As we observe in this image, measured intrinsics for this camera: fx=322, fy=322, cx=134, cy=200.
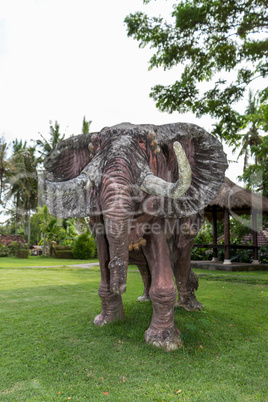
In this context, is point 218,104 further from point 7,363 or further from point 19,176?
point 19,176

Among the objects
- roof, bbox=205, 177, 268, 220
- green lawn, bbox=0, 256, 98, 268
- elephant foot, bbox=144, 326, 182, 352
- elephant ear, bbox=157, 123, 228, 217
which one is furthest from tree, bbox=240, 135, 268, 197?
elephant foot, bbox=144, 326, 182, 352

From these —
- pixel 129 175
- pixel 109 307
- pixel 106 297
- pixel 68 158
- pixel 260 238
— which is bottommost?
pixel 109 307

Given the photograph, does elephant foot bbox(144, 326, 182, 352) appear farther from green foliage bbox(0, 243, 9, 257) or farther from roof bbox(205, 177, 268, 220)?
green foliage bbox(0, 243, 9, 257)

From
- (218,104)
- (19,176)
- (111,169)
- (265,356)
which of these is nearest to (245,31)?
(218,104)

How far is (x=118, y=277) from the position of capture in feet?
8.84

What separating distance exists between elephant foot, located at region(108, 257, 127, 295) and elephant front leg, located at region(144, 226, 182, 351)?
1.65 feet

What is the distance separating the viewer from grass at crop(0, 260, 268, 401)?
7.21ft

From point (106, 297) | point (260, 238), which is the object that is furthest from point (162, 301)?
point (260, 238)

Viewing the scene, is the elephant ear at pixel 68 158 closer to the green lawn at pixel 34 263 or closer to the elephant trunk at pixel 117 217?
the elephant trunk at pixel 117 217

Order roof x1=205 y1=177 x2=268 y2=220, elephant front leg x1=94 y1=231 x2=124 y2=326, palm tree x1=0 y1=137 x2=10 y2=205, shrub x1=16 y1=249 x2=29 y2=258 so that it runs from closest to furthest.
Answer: elephant front leg x1=94 y1=231 x2=124 y2=326 → roof x1=205 y1=177 x2=268 y2=220 → shrub x1=16 y1=249 x2=29 y2=258 → palm tree x1=0 y1=137 x2=10 y2=205

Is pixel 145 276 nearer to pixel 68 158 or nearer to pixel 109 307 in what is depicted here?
pixel 109 307

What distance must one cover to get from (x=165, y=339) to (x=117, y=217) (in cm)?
122

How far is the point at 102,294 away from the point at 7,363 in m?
1.22

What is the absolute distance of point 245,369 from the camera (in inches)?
102
